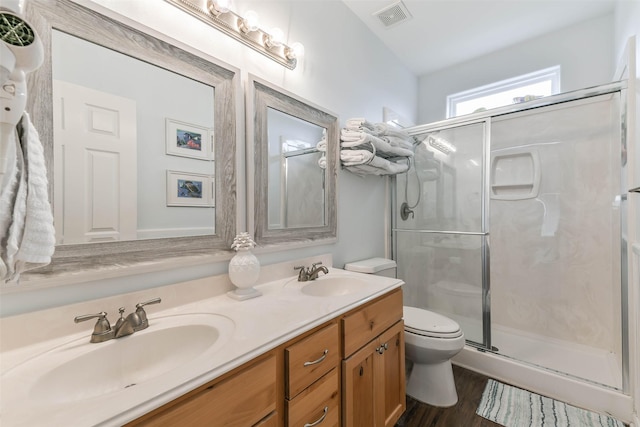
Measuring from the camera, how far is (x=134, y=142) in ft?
3.11

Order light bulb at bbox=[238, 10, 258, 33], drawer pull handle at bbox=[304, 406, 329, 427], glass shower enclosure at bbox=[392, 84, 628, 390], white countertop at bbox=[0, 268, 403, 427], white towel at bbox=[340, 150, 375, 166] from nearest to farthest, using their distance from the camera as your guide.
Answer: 1. white countertop at bbox=[0, 268, 403, 427]
2. drawer pull handle at bbox=[304, 406, 329, 427]
3. light bulb at bbox=[238, 10, 258, 33]
4. white towel at bbox=[340, 150, 375, 166]
5. glass shower enclosure at bbox=[392, 84, 628, 390]

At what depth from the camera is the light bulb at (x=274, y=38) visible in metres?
1.34

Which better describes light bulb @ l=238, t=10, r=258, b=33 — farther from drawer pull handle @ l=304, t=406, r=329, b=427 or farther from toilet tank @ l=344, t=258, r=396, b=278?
drawer pull handle @ l=304, t=406, r=329, b=427

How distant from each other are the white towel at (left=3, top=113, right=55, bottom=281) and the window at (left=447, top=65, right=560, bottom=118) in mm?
2714

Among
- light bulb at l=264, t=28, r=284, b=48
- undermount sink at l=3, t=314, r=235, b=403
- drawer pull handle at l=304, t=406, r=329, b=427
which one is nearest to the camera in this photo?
undermount sink at l=3, t=314, r=235, b=403

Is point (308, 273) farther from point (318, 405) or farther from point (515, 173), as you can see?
point (515, 173)

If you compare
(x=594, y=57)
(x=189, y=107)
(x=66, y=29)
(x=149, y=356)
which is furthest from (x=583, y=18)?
(x=149, y=356)

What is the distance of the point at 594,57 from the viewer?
208 centimetres

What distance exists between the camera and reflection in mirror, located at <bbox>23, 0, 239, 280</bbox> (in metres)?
0.79

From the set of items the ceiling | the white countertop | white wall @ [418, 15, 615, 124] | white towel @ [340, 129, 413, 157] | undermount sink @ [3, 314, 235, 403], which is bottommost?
undermount sink @ [3, 314, 235, 403]

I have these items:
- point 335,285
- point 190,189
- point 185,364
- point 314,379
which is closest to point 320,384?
point 314,379

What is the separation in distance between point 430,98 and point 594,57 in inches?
49.8

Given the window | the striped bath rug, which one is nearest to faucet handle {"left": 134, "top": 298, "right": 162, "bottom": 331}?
the striped bath rug

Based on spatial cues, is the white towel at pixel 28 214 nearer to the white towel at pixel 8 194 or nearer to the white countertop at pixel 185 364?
the white towel at pixel 8 194
